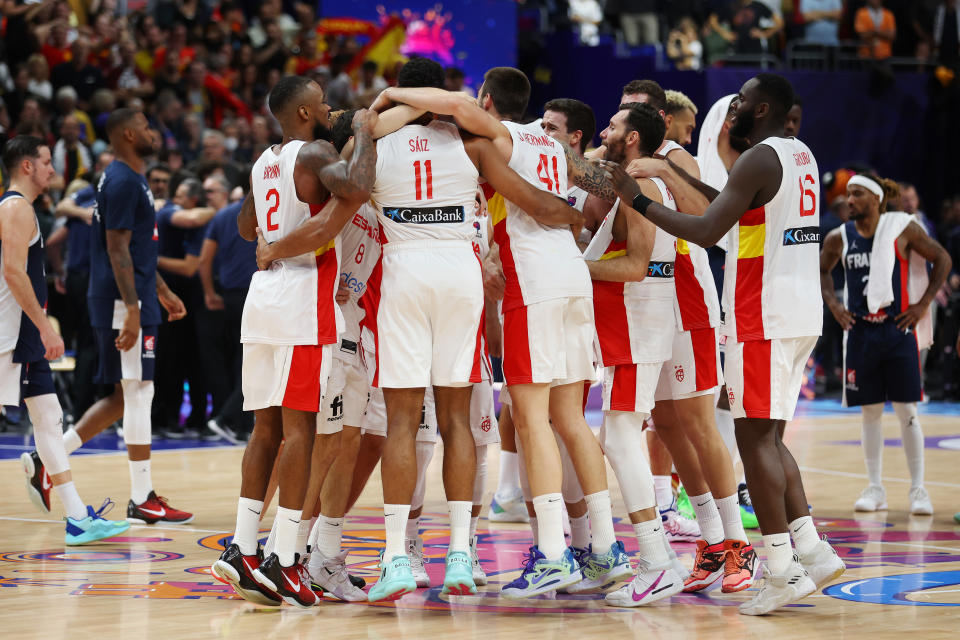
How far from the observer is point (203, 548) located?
23.1 ft

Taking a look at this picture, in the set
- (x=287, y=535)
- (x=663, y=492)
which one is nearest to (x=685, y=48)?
(x=663, y=492)

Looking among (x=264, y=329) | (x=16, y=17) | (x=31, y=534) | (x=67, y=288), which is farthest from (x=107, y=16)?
(x=264, y=329)

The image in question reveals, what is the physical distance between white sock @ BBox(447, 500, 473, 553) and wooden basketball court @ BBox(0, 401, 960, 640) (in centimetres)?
28

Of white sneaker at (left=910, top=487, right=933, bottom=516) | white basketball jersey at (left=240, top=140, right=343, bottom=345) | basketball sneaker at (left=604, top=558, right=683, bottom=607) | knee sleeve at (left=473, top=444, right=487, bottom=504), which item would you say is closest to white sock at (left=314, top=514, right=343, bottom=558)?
knee sleeve at (left=473, top=444, right=487, bottom=504)

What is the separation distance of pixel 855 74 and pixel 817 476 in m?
11.0

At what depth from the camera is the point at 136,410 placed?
7965mm

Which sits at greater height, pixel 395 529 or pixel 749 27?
pixel 749 27

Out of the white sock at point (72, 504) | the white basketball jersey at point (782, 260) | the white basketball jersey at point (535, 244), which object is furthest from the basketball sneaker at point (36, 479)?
the white basketball jersey at point (782, 260)

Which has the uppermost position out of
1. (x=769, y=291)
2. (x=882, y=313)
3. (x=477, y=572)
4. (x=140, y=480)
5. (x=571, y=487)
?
(x=769, y=291)

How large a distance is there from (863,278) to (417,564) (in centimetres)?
427

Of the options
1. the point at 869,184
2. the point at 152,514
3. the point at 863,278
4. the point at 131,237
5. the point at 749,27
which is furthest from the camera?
the point at 749,27

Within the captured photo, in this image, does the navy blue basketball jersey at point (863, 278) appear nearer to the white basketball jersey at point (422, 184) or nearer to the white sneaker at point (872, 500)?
the white sneaker at point (872, 500)

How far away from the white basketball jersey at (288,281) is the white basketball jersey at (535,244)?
796mm

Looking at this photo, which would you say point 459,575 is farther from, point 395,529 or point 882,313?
point 882,313
